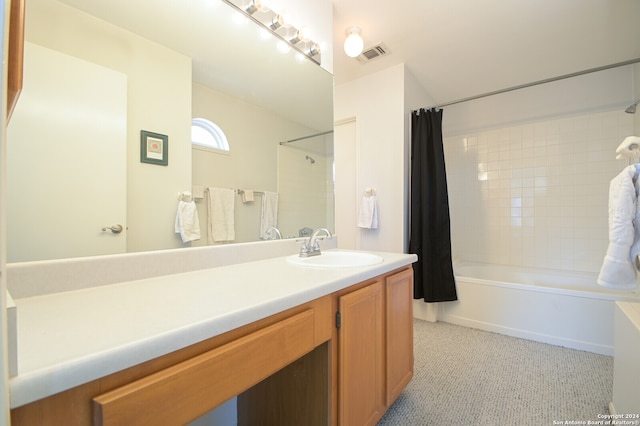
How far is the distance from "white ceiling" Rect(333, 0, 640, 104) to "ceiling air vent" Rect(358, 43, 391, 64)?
5 cm

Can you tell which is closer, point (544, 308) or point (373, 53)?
point (544, 308)

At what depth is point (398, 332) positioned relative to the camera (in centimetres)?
134

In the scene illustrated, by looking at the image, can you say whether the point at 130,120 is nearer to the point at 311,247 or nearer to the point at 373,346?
the point at 311,247

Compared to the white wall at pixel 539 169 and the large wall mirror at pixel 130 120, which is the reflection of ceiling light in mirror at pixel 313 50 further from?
the white wall at pixel 539 169

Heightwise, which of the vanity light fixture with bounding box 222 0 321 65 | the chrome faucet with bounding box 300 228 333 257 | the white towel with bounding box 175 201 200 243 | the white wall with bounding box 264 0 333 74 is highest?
the white wall with bounding box 264 0 333 74

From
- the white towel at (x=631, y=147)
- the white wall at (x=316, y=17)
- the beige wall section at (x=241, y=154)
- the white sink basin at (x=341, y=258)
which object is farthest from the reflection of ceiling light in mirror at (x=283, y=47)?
the white towel at (x=631, y=147)

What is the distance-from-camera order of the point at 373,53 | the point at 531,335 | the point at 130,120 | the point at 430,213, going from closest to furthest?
the point at 130,120, the point at 531,335, the point at 373,53, the point at 430,213

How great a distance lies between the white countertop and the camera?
415 mm

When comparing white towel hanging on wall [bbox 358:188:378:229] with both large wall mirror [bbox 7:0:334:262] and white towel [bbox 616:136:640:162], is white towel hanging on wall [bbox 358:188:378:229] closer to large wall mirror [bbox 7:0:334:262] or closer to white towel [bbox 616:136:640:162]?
large wall mirror [bbox 7:0:334:262]

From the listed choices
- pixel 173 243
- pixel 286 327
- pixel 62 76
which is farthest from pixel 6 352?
pixel 62 76

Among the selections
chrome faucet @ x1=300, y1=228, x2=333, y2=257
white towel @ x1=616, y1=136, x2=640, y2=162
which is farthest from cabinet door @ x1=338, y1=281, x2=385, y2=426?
white towel @ x1=616, y1=136, x2=640, y2=162

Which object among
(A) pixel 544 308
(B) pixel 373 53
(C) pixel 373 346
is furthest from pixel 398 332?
(B) pixel 373 53

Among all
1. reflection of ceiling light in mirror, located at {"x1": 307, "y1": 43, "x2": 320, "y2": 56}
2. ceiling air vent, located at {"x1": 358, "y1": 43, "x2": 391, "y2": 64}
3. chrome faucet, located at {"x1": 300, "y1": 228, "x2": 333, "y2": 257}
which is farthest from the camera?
ceiling air vent, located at {"x1": 358, "y1": 43, "x2": 391, "y2": 64}

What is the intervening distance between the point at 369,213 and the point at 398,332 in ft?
4.52
